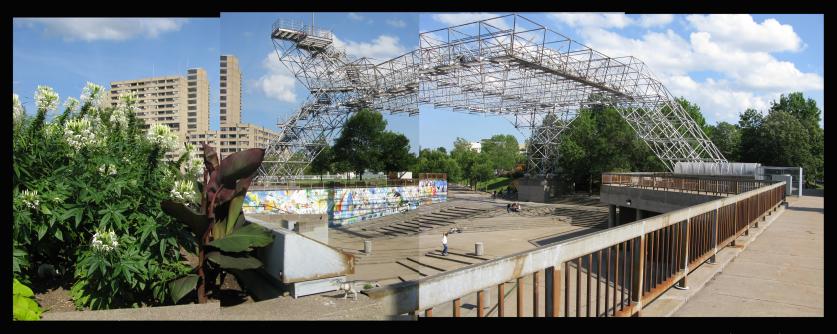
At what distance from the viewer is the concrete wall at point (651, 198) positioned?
→ 1567 cm

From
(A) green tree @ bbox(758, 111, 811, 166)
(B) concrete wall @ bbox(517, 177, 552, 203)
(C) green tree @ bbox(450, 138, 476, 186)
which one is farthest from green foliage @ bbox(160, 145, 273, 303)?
(C) green tree @ bbox(450, 138, 476, 186)

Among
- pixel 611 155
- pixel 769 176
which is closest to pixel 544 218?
pixel 611 155

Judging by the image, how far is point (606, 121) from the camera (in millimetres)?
39281

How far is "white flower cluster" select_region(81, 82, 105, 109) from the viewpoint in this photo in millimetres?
4270

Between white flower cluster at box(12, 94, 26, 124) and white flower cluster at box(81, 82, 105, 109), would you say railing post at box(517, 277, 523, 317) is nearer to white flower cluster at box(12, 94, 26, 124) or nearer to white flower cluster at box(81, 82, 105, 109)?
white flower cluster at box(12, 94, 26, 124)

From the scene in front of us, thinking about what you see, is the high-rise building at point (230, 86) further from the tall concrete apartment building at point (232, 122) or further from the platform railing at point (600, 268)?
the platform railing at point (600, 268)

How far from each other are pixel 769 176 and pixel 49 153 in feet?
79.7

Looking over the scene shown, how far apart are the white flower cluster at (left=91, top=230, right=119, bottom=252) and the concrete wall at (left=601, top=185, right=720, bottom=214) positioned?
46.9 feet

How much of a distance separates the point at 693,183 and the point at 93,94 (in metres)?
16.9

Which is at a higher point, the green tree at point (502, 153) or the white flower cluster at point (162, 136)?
the green tree at point (502, 153)

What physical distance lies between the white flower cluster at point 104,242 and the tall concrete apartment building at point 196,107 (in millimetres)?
852

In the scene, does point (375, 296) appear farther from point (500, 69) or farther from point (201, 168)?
point (500, 69)

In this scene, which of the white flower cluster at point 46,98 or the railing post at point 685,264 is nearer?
the white flower cluster at point 46,98

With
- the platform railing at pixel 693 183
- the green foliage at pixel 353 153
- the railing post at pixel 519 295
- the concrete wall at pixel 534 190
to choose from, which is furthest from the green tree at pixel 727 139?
the railing post at pixel 519 295
